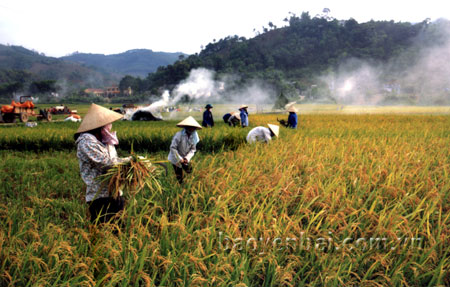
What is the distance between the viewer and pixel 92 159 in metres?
2.53

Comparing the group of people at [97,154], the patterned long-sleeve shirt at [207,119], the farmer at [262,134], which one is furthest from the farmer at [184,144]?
the patterned long-sleeve shirt at [207,119]

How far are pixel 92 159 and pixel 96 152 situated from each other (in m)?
0.07

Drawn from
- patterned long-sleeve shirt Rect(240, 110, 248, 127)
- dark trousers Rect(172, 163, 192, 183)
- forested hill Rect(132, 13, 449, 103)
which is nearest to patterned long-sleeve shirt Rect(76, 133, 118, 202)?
dark trousers Rect(172, 163, 192, 183)

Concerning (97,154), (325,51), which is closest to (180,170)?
(97,154)

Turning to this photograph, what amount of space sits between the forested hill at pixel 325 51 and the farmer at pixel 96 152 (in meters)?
76.0

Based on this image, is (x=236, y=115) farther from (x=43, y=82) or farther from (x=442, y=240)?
(x=43, y=82)

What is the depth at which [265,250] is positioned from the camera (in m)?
2.04

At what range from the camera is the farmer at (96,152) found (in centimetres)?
257

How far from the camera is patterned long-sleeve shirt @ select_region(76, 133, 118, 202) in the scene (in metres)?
→ 2.55

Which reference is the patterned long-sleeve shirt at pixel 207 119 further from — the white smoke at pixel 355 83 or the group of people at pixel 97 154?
the white smoke at pixel 355 83

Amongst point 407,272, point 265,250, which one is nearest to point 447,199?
point 407,272

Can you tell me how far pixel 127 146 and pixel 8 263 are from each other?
770 centimetres

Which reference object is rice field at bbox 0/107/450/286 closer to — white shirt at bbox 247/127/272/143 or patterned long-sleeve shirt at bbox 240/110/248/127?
white shirt at bbox 247/127/272/143

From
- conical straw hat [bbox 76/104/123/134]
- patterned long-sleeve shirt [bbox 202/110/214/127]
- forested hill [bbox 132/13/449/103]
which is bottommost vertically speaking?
patterned long-sleeve shirt [bbox 202/110/214/127]
